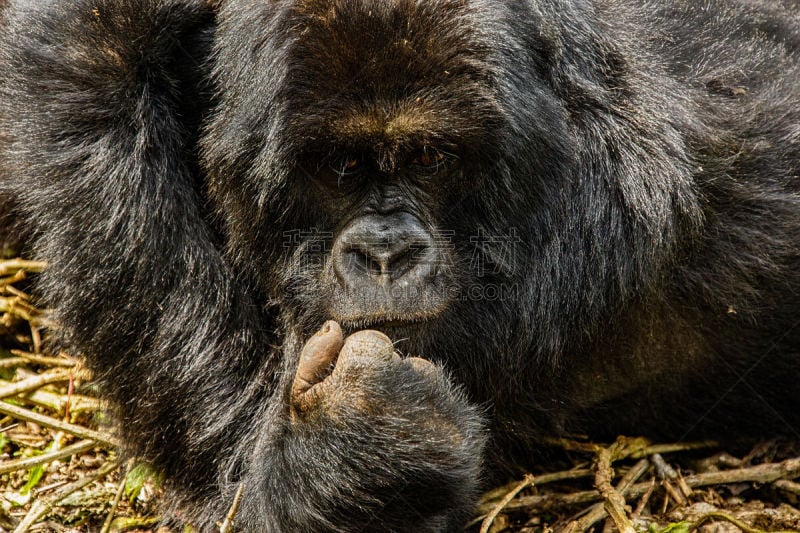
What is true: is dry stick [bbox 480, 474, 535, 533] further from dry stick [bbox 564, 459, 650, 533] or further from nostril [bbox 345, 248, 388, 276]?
nostril [bbox 345, 248, 388, 276]

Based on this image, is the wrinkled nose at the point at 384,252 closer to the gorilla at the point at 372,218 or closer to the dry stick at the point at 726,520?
the gorilla at the point at 372,218

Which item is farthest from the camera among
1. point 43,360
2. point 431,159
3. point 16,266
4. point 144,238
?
point 16,266

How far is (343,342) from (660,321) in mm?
1775

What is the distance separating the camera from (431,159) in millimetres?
3955

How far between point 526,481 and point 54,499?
198 centimetres

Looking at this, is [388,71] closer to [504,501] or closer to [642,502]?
[504,501]

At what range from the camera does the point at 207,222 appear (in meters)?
4.30

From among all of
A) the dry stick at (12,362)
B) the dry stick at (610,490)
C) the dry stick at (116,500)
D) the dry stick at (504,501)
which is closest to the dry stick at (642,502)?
the dry stick at (610,490)

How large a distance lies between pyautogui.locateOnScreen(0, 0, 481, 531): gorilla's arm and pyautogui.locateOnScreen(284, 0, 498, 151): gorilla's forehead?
75cm

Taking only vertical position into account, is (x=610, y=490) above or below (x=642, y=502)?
above

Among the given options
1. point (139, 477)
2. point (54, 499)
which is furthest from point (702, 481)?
point (54, 499)

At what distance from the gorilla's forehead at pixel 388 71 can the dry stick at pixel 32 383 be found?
202 cm

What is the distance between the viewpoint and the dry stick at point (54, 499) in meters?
4.13

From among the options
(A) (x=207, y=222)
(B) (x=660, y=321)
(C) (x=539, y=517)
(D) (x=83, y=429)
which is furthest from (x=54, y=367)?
(B) (x=660, y=321)
